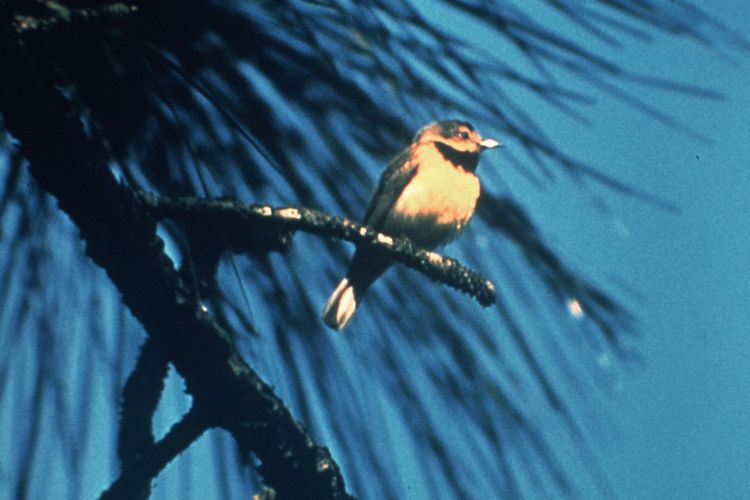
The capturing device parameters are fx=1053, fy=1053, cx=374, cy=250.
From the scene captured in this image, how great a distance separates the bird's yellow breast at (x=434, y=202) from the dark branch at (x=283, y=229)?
121 centimetres

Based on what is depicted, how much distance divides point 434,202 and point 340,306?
3.89 ft

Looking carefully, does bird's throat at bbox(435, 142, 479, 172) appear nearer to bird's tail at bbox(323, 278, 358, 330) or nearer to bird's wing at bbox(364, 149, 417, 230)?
bird's wing at bbox(364, 149, 417, 230)

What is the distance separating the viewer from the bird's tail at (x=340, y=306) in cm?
87

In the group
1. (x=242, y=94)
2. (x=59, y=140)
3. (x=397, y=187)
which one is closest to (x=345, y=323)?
(x=242, y=94)

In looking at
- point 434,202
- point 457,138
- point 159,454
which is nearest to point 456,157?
point 457,138

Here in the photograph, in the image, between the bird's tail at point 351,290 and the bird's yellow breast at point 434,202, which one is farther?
the bird's yellow breast at point 434,202

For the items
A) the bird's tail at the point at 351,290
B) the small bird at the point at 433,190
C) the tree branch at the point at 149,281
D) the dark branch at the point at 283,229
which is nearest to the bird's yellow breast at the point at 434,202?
the small bird at the point at 433,190

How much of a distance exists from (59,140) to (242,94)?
181mm

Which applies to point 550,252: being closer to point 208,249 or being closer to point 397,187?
point 208,249

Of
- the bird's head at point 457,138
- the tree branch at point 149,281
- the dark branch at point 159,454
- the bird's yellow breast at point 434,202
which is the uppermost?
the tree branch at point 149,281

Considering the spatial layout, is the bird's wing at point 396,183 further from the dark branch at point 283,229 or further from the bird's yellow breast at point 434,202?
the dark branch at point 283,229

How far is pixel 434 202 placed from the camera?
211 centimetres

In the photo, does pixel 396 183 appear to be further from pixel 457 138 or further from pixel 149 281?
pixel 149 281

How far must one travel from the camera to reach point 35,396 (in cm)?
86
